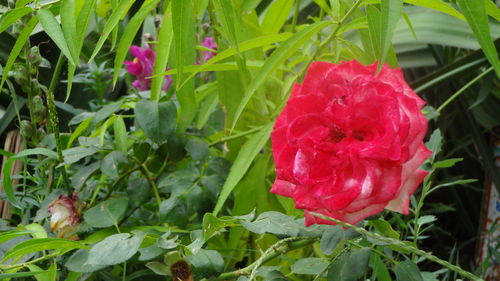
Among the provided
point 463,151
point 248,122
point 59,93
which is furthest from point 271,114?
point 463,151

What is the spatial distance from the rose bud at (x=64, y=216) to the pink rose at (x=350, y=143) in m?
0.14

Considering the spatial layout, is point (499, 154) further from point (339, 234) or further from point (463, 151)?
point (339, 234)

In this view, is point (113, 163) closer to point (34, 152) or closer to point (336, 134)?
point (34, 152)

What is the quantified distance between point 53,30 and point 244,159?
0.13m

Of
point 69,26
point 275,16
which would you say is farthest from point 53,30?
point 275,16

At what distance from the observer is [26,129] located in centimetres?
45

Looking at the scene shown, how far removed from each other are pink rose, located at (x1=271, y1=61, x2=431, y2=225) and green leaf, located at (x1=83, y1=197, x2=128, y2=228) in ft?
→ 0.38

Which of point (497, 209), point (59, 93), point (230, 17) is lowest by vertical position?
point (497, 209)

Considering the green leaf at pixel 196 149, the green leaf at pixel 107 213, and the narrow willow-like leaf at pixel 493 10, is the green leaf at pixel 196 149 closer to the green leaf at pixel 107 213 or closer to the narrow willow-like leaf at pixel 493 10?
the green leaf at pixel 107 213

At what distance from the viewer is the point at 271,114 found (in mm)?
483

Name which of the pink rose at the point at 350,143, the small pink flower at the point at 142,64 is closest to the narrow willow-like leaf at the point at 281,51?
the pink rose at the point at 350,143

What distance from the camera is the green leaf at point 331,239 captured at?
13.2 inches

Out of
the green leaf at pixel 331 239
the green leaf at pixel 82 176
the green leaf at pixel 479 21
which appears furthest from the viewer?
the green leaf at pixel 82 176

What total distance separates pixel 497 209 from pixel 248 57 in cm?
35
